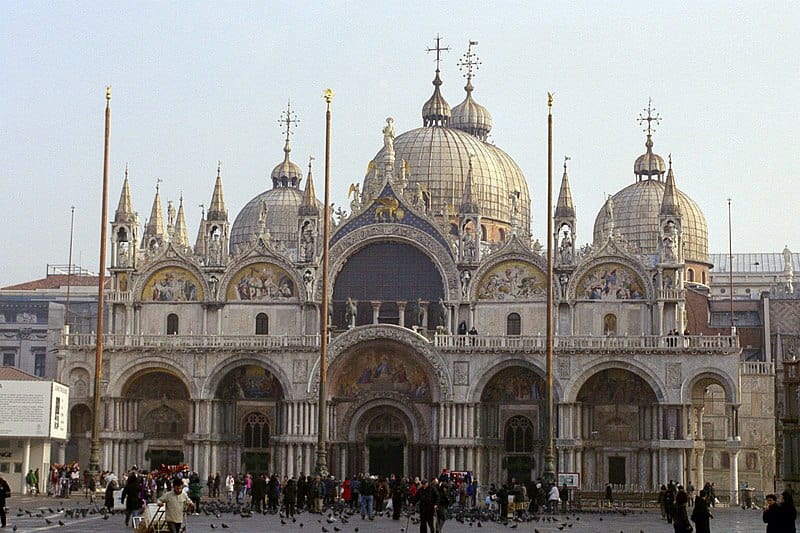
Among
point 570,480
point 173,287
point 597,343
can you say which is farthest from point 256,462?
point 570,480

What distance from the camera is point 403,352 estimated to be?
72438 millimetres

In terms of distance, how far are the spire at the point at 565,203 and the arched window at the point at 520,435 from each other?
381 inches

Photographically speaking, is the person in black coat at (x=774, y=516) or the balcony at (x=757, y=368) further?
the balcony at (x=757, y=368)

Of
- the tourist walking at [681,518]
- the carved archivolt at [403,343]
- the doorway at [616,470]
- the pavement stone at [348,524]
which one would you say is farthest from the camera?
the doorway at [616,470]

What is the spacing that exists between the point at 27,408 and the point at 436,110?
34699 mm

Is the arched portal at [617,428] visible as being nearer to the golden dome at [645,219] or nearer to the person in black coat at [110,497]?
the golden dome at [645,219]

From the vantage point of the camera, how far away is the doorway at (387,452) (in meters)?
73.9

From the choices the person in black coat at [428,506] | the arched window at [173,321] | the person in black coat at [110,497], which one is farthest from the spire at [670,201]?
the person in black coat at [428,506]

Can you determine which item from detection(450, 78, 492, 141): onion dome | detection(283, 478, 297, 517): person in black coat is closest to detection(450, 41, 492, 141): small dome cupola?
detection(450, 78, 492, 141): onion dome

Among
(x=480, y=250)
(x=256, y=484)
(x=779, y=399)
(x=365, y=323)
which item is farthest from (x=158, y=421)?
(x=779, y=399)

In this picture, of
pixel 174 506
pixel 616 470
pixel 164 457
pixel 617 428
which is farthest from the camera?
pixel 164 457

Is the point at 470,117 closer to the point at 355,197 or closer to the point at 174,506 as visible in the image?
the point at 355,197

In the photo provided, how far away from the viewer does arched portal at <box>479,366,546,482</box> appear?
72562 mm

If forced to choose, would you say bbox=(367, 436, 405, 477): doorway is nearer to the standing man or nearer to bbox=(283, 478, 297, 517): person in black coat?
bbox=(283, 478, 297, 517): person in black coat
